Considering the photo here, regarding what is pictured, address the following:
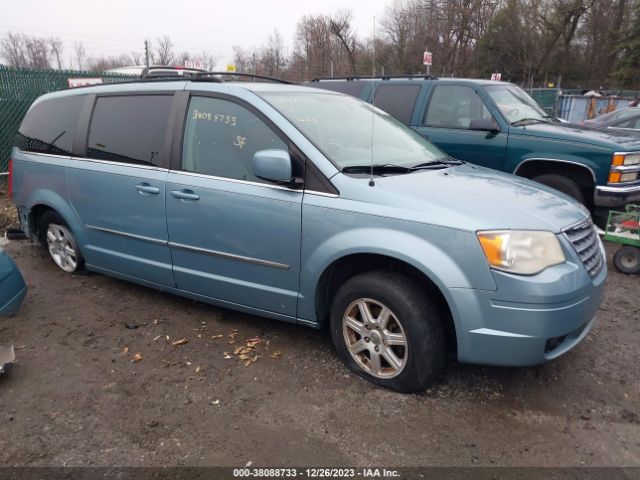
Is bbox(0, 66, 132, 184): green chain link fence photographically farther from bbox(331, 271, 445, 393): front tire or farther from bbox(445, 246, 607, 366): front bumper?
bbox(445, 246, 607, 366): front bumper

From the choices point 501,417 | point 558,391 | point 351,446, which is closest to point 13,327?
point 351,446

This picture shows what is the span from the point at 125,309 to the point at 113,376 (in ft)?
3.62

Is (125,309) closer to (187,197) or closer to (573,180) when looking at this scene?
(187,197)

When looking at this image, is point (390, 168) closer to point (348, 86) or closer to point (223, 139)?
point (223, 139)

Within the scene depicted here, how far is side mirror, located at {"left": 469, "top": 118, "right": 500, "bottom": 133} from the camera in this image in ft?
20.0

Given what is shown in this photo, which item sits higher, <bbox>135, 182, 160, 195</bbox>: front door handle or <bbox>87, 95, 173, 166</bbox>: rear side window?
<bbox>87, 95, 173, 166</bbox>: rear side window

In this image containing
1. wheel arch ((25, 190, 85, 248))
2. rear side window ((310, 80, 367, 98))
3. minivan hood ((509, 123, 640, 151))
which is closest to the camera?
wheel arch ((25, 190, 85, 248))

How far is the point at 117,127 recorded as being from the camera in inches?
161

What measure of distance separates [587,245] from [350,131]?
1713mm

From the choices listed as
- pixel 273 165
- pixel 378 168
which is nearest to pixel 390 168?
pixel 378 168

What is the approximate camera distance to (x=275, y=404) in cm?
289

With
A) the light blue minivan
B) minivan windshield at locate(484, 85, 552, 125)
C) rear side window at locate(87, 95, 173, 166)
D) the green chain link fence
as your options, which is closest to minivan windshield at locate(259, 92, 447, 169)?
the light blue minivan

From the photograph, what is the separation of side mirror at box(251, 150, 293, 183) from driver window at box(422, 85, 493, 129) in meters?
4.14

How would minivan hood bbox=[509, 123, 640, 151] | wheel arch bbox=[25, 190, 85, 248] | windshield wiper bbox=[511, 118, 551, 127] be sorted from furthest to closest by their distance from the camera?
windshield wiper bbox=[511, 118, 551, 127] → minivan hood bbox=[509, 123, 640, 151] → wheel arch bbox=[25, 190, 85, 248]
